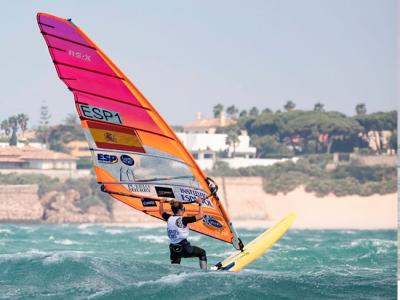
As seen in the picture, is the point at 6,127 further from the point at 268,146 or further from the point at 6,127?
the point at 268,146

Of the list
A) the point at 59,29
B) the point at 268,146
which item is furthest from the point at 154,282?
the point at 268,146

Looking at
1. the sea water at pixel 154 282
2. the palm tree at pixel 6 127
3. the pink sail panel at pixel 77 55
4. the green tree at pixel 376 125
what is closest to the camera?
the sea water at pixel 154 282

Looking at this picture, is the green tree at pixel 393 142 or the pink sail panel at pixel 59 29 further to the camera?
the green tree at pixel 393 142

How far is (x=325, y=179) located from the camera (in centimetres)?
5125

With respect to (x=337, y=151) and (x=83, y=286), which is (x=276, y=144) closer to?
(x=337, y=151)

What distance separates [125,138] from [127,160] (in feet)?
0.81

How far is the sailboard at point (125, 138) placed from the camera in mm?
8102

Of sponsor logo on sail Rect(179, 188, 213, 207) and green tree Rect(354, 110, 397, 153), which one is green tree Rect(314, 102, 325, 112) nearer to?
green tree Rect(354, 110, 397, 153)

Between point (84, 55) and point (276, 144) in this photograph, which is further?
point (276, 144)

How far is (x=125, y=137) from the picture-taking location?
8516 mm

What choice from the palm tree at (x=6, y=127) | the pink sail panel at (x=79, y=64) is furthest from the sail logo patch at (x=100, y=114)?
the palm tree at (x=6, y=127)

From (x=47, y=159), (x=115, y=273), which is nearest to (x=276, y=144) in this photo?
(x=47, y=159)

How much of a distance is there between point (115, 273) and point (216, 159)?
43218 millimetres

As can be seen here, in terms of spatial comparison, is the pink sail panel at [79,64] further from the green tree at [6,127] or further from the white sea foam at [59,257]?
the green tree at [6,127]
